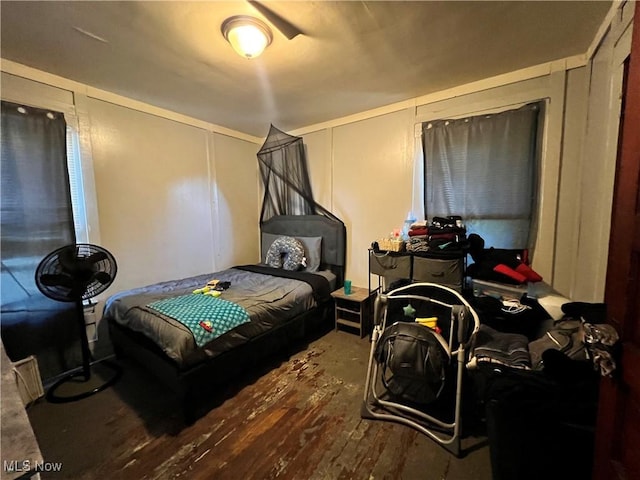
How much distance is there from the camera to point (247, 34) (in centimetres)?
164

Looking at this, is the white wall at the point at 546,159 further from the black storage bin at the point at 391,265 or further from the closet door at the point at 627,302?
the closet door at the point at 627,302

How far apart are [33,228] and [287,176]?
2.38 m

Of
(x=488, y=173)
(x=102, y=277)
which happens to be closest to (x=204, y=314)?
(x=102, y=277)

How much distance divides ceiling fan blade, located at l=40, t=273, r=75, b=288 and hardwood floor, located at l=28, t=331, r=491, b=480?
0.84 metres

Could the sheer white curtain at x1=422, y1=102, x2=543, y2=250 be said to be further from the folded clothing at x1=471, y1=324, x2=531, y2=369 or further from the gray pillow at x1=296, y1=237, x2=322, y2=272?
the gray pillow at x1=296, y1=237, x2=322, y2=272

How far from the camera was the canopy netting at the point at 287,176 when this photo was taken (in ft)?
10.6

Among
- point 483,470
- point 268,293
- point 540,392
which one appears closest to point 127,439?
point 268,293

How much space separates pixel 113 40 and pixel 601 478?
323cm

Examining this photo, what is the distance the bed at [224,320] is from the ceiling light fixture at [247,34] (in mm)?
1798

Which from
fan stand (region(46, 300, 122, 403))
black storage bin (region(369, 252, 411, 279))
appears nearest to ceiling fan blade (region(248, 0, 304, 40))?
black storage bin (region(369, 252, 411, 279))

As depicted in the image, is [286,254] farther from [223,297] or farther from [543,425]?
[543,425]

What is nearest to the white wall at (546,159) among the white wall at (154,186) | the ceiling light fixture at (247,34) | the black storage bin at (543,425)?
Result: the black storage bin at (543,425)

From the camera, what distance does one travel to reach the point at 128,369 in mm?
2295

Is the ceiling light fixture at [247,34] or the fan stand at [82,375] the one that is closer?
the ceiling light fixture at [247,34]
